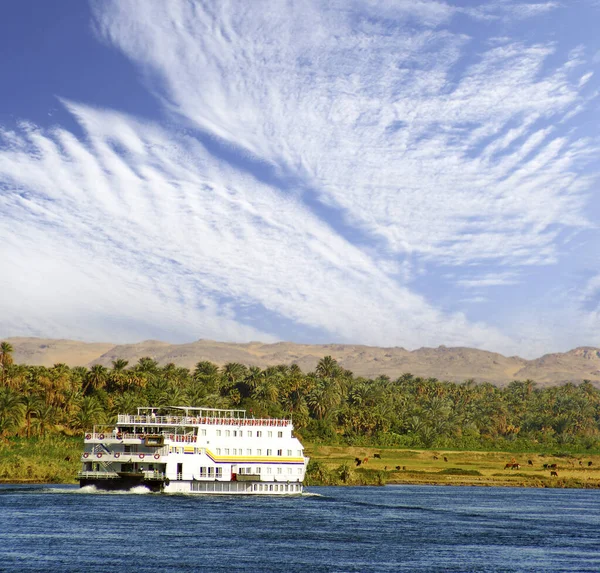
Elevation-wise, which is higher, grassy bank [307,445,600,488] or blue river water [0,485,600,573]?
grassy bank [307,445,600,488]

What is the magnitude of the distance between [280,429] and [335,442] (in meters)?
59.9

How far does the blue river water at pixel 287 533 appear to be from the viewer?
52.8m

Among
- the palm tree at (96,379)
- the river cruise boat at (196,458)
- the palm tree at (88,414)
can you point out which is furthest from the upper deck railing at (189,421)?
the palm tree at (96,379)

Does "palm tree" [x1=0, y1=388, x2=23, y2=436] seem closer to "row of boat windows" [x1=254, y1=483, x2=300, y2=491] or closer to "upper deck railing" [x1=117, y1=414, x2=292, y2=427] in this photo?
"upper deck railing" [x1=117, y1=414, x2=292, y2=427]

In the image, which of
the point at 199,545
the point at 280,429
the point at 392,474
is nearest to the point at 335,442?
the point at 392,474

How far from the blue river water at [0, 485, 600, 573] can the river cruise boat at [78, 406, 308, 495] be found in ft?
6.14

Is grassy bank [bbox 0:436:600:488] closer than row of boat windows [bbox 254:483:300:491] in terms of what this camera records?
No

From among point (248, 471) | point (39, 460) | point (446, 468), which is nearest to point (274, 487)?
point (248, 471)

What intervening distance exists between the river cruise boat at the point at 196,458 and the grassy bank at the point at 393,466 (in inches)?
799

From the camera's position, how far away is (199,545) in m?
58.5

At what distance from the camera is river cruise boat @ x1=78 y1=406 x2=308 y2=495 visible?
293 ft

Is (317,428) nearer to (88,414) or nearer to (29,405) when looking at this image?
(88,414)

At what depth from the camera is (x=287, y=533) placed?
6494cm

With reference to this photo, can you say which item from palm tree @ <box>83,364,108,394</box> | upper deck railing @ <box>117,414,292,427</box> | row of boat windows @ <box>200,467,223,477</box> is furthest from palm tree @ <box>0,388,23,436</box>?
row of boat windows @ <box>200,467,223,477</box>
